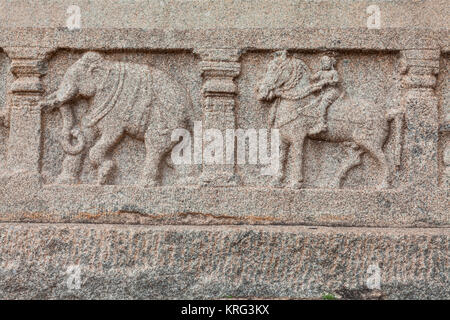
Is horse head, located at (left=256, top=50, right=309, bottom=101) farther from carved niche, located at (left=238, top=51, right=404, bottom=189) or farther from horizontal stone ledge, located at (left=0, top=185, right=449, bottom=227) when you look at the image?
horizontal stone ledge, located at (left=0, top=185, right=449, bottom=227)

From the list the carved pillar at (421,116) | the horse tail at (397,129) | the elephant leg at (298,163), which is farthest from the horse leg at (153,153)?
the carved pillar at (421,116)

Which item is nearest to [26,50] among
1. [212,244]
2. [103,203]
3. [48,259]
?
[103,203]

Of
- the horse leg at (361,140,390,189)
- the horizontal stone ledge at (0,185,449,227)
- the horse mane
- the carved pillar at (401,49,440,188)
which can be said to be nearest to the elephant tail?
the horizontal stone ledge at (0,185,449,227)

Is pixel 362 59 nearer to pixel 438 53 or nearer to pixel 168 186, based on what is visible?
pixel 438 53

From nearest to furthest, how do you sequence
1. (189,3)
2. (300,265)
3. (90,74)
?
1. (300,265)
2. (90,74)
3. (189,3)

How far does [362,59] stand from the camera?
379 cm

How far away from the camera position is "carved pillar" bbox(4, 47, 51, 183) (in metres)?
3.74

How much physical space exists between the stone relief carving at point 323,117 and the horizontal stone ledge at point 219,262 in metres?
0.48

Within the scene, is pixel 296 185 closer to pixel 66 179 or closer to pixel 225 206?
pixel 225 206

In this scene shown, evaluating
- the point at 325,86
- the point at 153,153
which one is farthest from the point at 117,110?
the point at 325,86

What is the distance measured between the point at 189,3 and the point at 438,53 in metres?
2.25

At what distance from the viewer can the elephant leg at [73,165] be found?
373 cm

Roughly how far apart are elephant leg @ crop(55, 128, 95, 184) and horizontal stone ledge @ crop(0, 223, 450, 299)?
0.42 metres

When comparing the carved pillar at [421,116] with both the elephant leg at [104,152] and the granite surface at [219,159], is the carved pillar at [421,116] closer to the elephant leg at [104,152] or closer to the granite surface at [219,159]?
the granite surface at [219,159]
